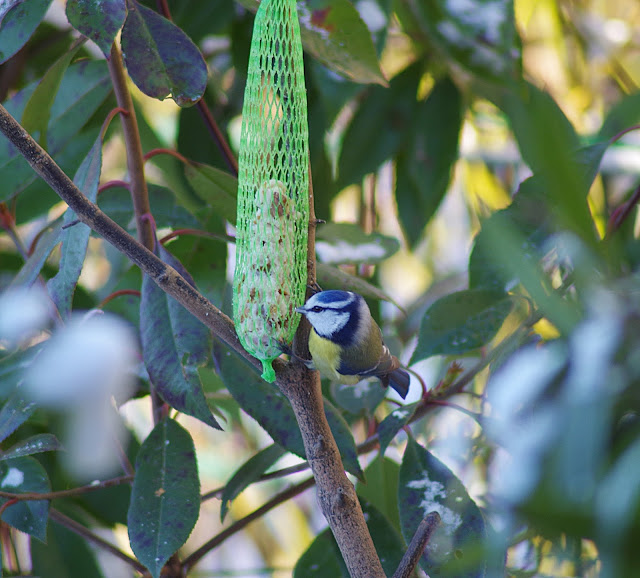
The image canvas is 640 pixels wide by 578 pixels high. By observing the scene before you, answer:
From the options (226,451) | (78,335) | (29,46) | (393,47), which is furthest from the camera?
(226,451)

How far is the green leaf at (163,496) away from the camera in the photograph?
0.68 meters

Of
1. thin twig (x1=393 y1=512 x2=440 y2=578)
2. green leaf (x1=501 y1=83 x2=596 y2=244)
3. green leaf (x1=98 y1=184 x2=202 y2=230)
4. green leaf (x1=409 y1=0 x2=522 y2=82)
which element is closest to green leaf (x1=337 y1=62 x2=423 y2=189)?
green leaf (x1=409 y1=0 x2=522 y2=82)

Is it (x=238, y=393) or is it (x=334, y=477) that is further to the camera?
(x=238, y=393)

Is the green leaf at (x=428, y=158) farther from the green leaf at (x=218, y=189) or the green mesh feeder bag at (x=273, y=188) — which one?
the green mesh feeder bag at (x=273, y=188)

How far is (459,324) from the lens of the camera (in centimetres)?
82

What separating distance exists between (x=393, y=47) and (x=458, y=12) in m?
0.72

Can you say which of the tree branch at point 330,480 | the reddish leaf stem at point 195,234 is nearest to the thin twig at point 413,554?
the tree branch at point 330,480

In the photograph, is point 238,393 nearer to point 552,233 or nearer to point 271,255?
point 271,255

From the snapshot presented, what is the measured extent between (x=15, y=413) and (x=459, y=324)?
0.48 meters

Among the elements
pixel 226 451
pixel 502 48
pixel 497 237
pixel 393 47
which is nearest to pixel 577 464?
pixel 497 237

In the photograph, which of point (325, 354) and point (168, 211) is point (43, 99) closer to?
point (168, 211)

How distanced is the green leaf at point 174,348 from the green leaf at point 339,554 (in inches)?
10.7

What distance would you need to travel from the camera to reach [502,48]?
0.97 meters

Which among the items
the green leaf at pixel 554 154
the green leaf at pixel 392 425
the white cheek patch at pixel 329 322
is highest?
the green leaf at pixel 554 154
